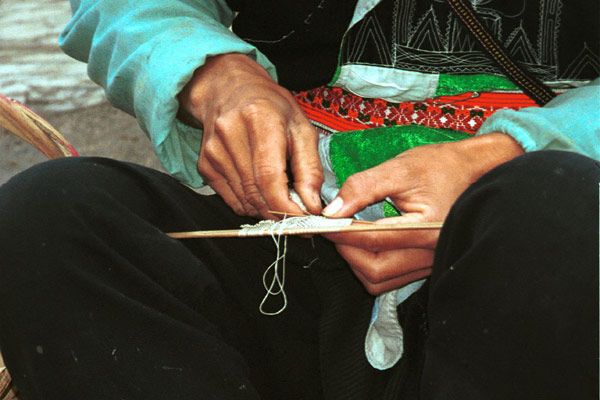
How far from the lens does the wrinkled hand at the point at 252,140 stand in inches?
28.3

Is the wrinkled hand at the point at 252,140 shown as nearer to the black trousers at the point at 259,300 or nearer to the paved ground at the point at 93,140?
the black trousers at the point at 259,300

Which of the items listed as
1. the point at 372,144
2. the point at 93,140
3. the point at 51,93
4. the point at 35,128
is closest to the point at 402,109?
the point at 372,144

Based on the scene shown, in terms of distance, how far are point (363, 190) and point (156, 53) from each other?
1.22ft

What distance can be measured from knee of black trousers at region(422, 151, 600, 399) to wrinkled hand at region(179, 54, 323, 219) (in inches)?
10.1

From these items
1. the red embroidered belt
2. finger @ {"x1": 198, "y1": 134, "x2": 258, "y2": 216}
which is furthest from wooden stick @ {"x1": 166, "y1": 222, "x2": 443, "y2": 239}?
the red embroidered belt

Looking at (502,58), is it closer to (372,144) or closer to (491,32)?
(491,32)

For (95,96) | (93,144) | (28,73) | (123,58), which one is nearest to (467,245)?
(123,58)

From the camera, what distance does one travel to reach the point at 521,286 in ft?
1.42

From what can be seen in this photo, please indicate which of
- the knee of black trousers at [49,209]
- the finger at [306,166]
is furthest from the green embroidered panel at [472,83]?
the knee of black trousers at [49,209]

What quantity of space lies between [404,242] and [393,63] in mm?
311

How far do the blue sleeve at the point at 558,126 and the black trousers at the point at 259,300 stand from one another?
21 centimetres

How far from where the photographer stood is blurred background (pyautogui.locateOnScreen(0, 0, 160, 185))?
2.12 metres

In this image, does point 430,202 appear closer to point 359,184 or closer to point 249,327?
point 359,184

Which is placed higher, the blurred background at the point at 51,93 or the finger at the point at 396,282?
the finger at the point at 396,282
